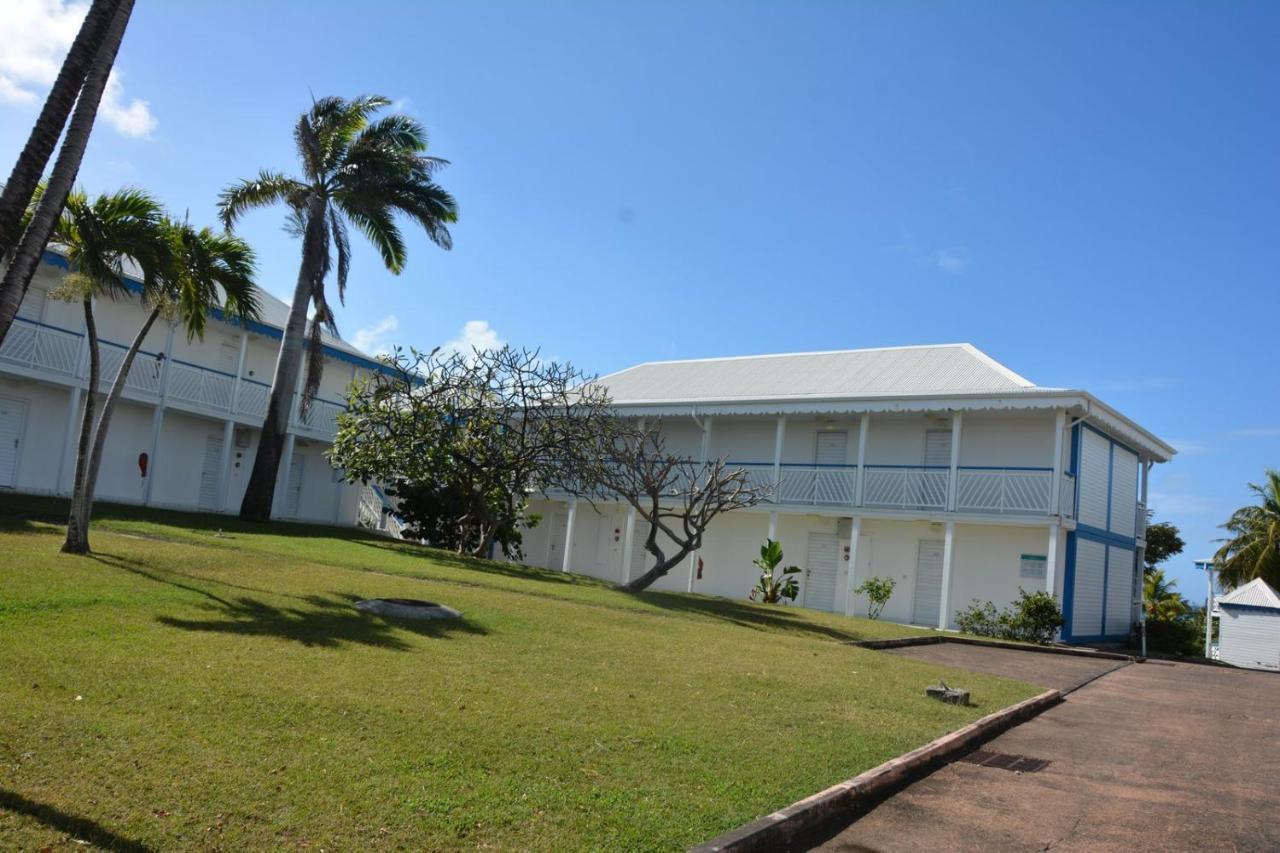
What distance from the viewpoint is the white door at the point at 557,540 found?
30328 mm

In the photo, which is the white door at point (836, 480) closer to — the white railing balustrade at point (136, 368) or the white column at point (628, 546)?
the white column at point (628, 546)

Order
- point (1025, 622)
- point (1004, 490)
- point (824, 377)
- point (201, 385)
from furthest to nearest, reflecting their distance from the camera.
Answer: point (824, 377)
point (201, 385)
point (1004, 490)
point (1025, 622)

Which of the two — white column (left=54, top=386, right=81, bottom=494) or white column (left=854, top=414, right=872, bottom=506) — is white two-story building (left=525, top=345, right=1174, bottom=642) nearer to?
white column (left=854, top=414, right=872, bottom=506)

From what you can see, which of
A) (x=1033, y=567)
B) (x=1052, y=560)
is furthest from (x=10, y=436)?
(x=1033, y=567)

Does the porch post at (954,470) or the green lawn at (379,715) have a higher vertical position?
the porch post at (954,470)

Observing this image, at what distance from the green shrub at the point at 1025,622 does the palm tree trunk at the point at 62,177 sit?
17.6 m

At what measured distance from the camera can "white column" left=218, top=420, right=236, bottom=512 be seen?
981 inches

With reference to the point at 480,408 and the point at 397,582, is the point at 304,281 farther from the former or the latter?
the point at 397,582

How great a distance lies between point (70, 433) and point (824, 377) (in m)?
18.2

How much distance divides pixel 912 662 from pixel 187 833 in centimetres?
1026

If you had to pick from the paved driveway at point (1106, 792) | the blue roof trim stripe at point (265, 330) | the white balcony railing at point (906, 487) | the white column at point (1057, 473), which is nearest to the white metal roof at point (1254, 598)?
the white column at point (1057, 473)

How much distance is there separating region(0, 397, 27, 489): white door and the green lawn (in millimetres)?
10960

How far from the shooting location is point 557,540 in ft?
100

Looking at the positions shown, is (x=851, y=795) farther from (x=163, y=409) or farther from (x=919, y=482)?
(x=163, y=409)
